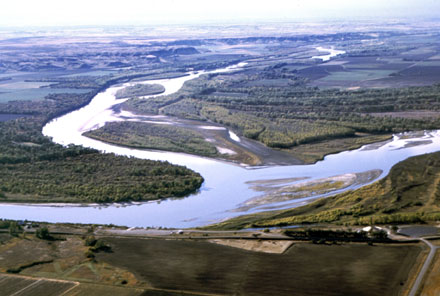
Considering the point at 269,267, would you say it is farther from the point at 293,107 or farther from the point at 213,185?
the point at 293,107

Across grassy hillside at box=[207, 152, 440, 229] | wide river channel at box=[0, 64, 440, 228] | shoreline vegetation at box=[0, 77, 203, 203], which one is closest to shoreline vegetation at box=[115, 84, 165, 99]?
wide river channel at box=[0, 64, 440, 228]

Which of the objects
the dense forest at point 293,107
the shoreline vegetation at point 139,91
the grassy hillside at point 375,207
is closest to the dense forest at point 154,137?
the dense forest at point 293,107

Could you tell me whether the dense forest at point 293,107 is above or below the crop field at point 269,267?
above

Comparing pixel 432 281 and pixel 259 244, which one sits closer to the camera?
pixel 432 281

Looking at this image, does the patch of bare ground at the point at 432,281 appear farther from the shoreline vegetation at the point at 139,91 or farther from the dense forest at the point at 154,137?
the shoreline vegetation at the point at 139,91

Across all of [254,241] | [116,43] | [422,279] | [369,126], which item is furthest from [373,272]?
[116,43]

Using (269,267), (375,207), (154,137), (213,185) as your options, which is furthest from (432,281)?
(154,137)

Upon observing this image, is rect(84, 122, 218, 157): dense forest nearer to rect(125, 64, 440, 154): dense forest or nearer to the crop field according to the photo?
rect(125, 64, 440, 154): dense forest
